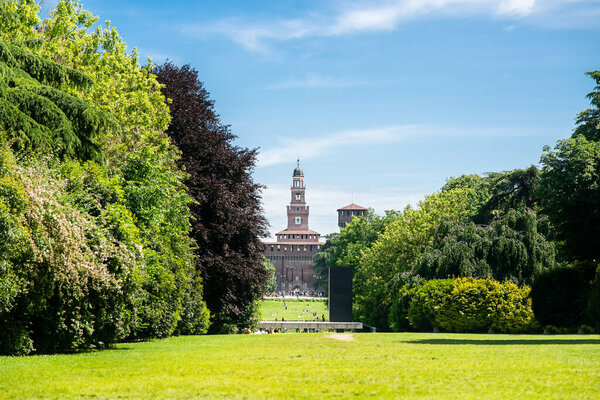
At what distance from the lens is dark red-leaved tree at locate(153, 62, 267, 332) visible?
3067 cm

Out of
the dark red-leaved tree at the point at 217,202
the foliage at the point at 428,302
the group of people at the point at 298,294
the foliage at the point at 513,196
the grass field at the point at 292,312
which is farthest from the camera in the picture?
the group of people at the point at 298,294

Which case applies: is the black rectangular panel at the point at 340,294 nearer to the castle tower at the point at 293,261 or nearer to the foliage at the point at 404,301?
the foliage at the point at 404,301

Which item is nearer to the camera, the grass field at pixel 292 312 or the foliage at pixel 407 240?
the foliage at pixel 407 240

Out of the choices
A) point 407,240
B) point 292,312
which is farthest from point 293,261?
point 407,240

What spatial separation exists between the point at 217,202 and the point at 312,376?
20800 millimetres

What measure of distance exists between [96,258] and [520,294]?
2168cm

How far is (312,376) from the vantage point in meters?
10.1

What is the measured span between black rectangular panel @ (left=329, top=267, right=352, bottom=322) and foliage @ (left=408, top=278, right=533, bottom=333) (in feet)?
37.9

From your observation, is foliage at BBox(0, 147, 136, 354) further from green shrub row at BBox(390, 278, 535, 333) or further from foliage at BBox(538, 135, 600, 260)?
green shrub row at BBox(390, 278, 535, 333)

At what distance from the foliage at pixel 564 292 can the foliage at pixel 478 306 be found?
311 inches

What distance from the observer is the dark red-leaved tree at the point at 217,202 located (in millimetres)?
30672

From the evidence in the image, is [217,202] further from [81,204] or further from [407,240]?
[407,240]

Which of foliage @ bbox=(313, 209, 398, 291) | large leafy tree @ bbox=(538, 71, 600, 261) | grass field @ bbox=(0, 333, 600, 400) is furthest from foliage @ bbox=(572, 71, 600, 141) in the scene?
foliage @ bbox=(313, 209, 398, 291)

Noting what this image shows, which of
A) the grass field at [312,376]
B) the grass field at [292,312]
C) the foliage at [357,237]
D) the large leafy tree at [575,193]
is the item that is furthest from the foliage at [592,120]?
the grass field at [292,312]
